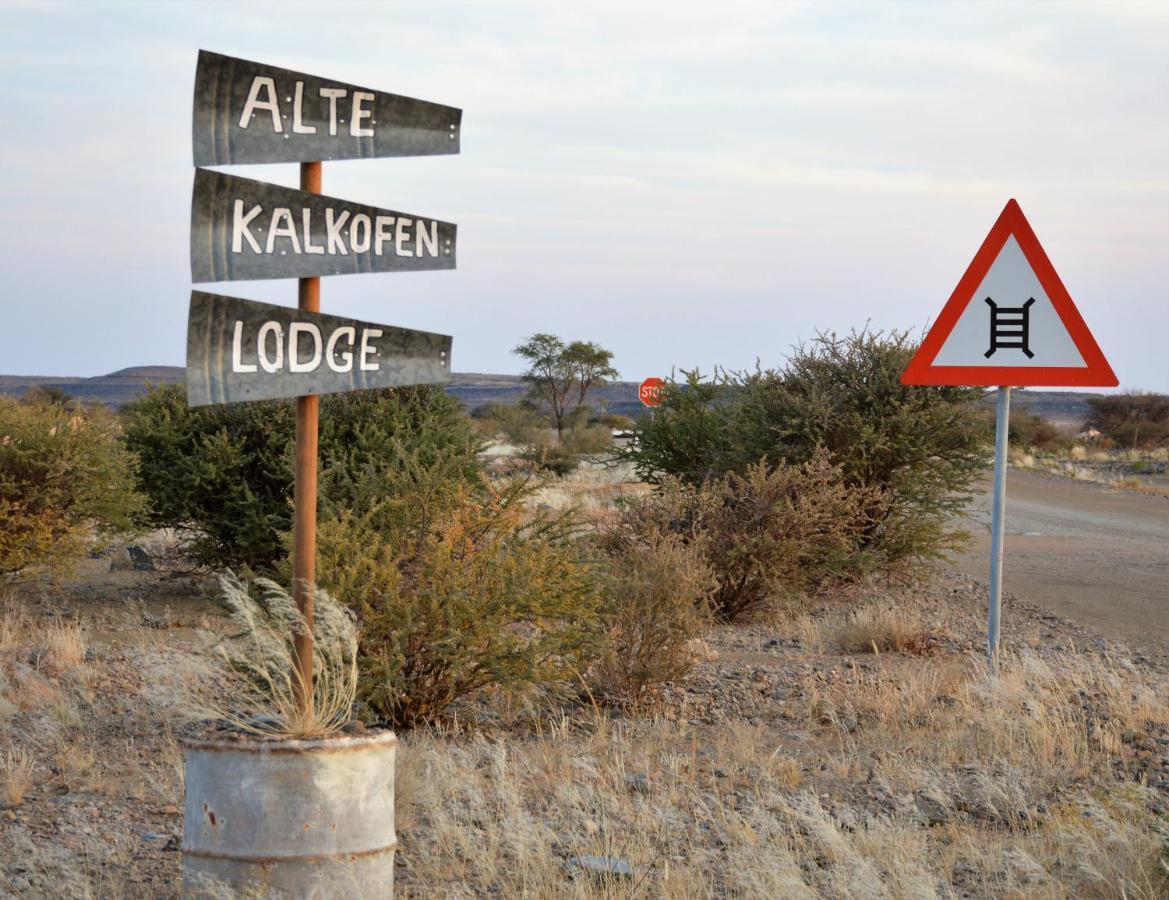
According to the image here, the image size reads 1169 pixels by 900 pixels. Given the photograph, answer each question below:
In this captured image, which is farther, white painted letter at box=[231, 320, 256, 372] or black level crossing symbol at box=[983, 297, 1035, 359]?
black level crossing symbol at box=[983, 297, 1035, 359]

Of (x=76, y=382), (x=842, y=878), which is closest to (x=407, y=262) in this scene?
(x=842, y=878)

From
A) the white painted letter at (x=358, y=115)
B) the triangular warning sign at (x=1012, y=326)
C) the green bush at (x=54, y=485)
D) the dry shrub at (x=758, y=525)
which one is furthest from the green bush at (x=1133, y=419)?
the white painted letter at (x=358, y=115)

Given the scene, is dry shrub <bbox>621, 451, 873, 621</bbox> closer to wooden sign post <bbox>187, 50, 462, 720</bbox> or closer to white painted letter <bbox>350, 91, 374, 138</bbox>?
wooden sign post <bbox>187, 50, 462, 720</bbox>

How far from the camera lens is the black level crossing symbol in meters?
7.67

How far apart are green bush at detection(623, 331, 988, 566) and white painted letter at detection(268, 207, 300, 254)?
9363 millimetres

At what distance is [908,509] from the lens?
14492 millimetres

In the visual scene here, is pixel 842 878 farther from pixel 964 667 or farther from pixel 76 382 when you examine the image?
pixel 76 382

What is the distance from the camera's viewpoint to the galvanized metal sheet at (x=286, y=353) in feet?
14.8

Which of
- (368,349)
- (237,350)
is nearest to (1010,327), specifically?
(368,349)

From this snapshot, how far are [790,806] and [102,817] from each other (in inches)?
117

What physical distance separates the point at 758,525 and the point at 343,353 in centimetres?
800

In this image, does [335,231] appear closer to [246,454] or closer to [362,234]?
[362,234]

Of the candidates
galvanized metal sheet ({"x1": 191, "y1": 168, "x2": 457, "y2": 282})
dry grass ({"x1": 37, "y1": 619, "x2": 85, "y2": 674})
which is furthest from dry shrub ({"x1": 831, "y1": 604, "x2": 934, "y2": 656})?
galvanized metal sheet ({"x1": 191, "y1": 168, "x2": 457, "y2": 282})

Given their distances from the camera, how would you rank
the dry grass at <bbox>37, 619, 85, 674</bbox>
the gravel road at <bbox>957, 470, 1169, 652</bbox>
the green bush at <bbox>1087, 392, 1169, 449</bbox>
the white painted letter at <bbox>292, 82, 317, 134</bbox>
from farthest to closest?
the green bush at <bbox>1087, 392, 1169, 449</bbox>, the gravel road at <bbox>957, 470, 1169, 652</bbox>, the dry grass at <bbox>37, 619, 85, 674</bbox>, the white painted letter at <bbox>292, 82, 317, 134</bbox>
